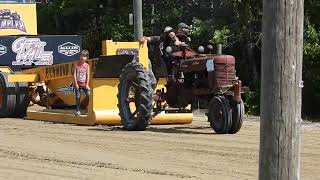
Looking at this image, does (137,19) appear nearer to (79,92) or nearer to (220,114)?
(79,92)

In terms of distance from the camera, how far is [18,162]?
30.0 ft

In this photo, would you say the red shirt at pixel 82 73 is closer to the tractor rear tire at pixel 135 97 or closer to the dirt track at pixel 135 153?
the dirt track at pixel 135 153

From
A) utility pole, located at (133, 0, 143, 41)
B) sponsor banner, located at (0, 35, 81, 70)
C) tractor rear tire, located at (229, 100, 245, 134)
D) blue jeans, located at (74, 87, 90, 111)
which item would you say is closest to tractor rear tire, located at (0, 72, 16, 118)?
sponsor banner, located at (0, 35, 81, 70)

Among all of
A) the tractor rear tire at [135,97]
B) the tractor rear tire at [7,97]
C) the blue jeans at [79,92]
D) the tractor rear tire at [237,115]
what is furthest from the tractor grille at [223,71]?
the tractor rear tire at [7,97]

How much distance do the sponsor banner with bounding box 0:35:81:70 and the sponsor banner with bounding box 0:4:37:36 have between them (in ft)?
6.96

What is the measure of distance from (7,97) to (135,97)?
5.02 m

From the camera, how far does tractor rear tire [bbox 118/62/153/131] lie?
12531 millimetres

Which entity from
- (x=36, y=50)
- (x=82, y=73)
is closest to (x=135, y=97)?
(x=82, y=73)

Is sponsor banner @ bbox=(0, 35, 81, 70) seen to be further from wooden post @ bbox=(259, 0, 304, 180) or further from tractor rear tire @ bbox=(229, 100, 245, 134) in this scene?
wooden post @ bbox=(259, 0, 304, 180)

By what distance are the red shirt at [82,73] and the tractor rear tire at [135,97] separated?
141cm

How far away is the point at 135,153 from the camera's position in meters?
9.91

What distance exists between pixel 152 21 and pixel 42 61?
10047 mm

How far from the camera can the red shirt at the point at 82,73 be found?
14469mm

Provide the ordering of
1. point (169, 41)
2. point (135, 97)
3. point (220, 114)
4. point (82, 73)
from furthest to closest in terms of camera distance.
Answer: point (82, 73) → point (135, 97) → point (169, 41) → point (220, 114)
